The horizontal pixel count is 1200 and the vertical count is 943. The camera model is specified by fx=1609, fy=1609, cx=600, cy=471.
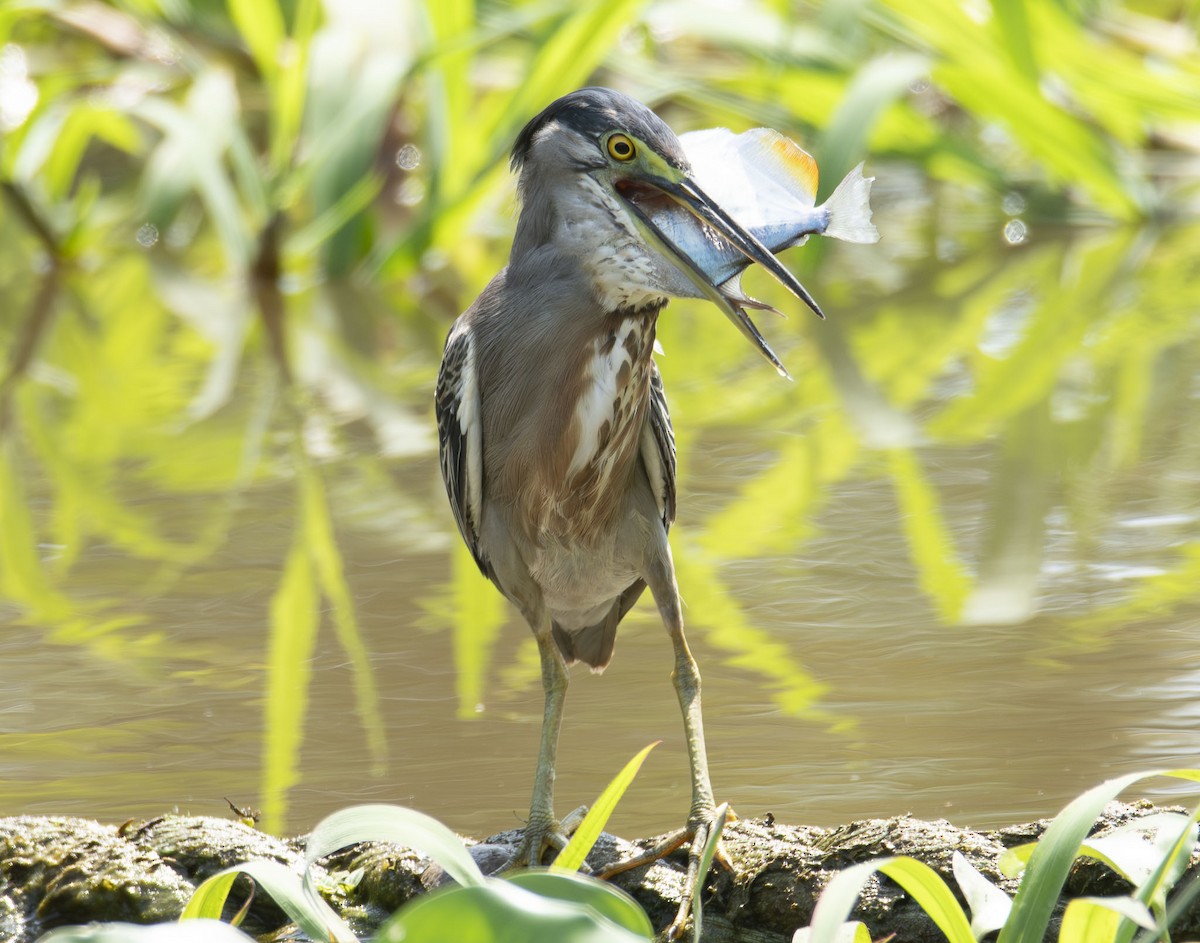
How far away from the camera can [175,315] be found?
923 cm

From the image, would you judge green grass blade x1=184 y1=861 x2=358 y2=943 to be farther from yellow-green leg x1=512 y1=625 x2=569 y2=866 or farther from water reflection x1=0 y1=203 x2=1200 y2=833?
water reflection x1=0 y1=203 x2=1200 y2=833

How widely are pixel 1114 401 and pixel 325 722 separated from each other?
12.4 ft

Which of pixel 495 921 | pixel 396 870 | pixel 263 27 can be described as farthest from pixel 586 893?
pixel 263 27

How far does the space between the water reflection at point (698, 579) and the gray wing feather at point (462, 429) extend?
64cm

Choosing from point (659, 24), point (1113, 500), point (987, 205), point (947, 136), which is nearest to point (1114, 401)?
point (1113, 500)

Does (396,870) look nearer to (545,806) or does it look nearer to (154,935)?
(545,806)

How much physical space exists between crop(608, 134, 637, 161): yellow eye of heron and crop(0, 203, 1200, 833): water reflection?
1.38 metres

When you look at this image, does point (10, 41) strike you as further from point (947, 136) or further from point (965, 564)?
point (965, 564)

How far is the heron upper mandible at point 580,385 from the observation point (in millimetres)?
2842

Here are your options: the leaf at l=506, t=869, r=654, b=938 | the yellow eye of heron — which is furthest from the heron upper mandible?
the leaf at l=506, t=869, r=654, b=938

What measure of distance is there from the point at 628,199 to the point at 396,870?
1.28m

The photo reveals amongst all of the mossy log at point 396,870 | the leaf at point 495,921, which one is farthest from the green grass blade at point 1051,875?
the leaf at point 495,921

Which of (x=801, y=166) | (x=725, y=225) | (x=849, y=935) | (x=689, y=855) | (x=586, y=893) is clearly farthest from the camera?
(x=689, y=855)

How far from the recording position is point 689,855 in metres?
2.98
